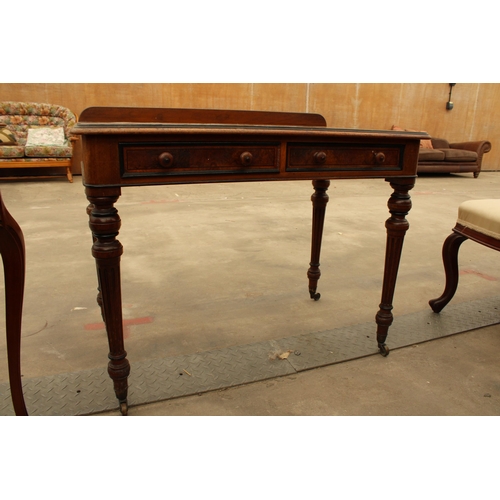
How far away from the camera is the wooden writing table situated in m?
1.08

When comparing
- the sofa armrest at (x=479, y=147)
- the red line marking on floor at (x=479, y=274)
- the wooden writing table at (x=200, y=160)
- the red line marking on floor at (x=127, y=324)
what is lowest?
the red line marking on floor at (x=127, y=324)

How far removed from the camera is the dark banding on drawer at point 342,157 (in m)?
1.31

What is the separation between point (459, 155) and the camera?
288 inches

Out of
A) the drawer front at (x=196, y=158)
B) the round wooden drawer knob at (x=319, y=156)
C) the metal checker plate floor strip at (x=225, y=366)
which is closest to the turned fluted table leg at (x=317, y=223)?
the metal checker plate floor strip at (x=225, y=366)

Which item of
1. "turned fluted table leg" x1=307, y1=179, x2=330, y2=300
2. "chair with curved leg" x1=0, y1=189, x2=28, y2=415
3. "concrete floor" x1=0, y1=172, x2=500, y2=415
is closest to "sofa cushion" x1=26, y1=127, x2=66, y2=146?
"concrete floor" x1=0, y1=172, x2=500, y2=415

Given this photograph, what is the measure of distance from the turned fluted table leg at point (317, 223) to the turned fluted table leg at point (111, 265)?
1035 mm

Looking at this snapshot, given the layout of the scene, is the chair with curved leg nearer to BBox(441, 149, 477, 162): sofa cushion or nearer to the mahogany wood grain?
the mahogany wood grain

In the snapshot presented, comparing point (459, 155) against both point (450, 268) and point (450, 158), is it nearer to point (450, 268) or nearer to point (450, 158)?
point (450, 158)

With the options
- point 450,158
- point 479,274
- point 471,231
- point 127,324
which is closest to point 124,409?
point 127,324

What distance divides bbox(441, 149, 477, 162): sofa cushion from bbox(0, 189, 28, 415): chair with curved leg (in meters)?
7.55

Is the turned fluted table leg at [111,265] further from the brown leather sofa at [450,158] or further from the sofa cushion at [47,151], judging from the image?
the brown leather sofa at [450,158]

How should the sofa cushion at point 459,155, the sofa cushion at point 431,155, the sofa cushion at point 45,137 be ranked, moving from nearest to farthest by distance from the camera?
the sofa cushion at point 45,137, the sofa cushion at point 431,155, the sofa cushion at point 459,155

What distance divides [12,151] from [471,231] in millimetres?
5441

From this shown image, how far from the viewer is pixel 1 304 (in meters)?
1.97
